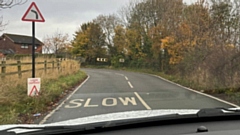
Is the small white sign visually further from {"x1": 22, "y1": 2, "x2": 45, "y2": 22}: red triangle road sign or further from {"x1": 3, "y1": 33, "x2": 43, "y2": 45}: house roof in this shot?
{"x1": 3, "y1": 33, "x2": 43, "y2": 45}: house roof

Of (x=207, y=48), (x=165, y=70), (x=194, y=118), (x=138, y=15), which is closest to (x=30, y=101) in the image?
(x=194, y=118)

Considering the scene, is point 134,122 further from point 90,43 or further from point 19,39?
point 19,39

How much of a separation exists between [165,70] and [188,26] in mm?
12448

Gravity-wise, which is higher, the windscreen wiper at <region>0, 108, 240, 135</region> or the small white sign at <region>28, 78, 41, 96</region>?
the windscreen wiper at <region>0, 108, 240, 135</region>

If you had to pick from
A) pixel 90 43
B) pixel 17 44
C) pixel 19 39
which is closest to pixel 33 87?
pixel 90 43

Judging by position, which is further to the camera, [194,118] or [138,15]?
[138,15]

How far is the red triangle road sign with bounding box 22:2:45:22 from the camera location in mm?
10167

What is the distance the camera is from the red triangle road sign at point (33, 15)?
10.2 metres

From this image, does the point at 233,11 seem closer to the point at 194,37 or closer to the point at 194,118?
the point at 194,37

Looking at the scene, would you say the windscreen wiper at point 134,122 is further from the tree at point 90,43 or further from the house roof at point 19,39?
the house roof at point 19,39

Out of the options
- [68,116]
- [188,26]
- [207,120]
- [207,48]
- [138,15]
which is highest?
[138,15]

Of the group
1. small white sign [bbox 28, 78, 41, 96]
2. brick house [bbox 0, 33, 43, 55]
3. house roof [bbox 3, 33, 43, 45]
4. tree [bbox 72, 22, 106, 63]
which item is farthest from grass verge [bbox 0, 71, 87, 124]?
house roof [bbox 3, 33, 43, 45]

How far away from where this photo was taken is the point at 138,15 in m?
40.4

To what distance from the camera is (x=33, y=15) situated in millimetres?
10328
